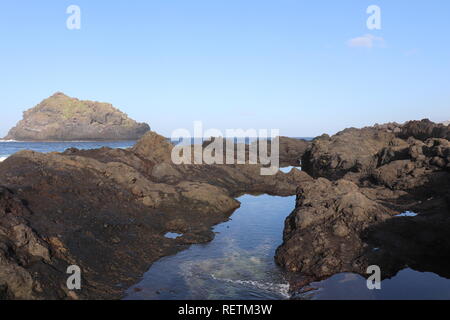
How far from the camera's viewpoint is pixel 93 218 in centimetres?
1548

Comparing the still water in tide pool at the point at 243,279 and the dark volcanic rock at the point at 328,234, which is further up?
the dark volcanic rock at the point at 328,234

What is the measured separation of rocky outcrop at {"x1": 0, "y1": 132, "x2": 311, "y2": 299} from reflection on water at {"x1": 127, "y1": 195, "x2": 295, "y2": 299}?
2.15 ft

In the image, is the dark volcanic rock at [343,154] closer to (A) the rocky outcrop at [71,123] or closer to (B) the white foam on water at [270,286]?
(B) the white foam on water at [270,286]

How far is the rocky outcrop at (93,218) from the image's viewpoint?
1047cm

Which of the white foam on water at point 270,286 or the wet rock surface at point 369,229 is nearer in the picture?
the white foam on water at point 270,286

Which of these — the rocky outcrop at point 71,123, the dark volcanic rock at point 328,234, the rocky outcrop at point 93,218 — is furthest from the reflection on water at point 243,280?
the rocky outcrop at point 71,123

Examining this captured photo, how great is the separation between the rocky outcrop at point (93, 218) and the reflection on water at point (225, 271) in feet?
2.15

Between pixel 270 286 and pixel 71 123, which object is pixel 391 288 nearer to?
pixel 270 286

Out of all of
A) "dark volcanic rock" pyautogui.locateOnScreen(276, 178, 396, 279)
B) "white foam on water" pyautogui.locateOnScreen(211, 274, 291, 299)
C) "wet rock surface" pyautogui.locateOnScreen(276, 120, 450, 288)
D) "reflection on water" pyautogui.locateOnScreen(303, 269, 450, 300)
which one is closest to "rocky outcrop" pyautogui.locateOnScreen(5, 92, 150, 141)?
"wet rock surface" pyautogui.locateOnScreen(276, 120, 450, 288)

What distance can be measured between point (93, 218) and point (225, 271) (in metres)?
6.10

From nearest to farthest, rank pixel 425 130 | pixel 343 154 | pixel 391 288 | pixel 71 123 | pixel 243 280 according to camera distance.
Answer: pixel 391 288 < pixel 243 280 < pixel 343 154 < pixel 425 130 < pixel 71 123

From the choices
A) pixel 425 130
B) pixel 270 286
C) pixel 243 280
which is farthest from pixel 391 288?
pixel 425 130
